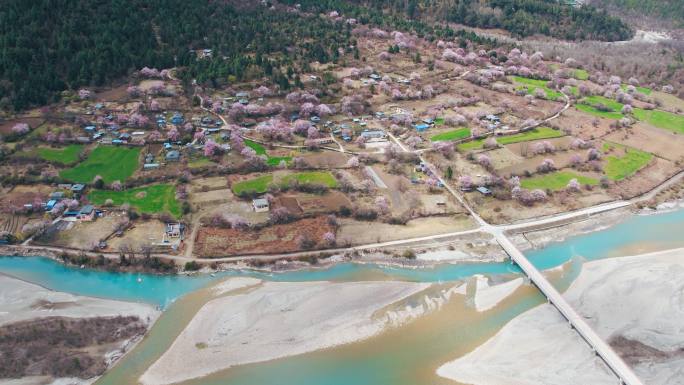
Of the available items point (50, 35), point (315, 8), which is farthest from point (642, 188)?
point (50, 35)

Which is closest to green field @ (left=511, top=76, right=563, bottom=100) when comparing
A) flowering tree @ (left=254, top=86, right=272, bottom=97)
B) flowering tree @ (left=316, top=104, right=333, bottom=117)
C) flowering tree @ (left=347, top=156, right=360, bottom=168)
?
flowering tree @ (left=316, top=104, right=333, bottom=117)

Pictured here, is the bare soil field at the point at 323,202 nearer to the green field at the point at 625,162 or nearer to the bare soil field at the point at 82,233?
the bare soil field at the point at 82,233

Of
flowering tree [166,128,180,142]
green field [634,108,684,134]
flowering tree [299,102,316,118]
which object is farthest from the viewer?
green field [634,108,684,134]

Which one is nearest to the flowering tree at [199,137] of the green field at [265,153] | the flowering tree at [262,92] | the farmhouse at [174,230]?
the green field at [265,153]

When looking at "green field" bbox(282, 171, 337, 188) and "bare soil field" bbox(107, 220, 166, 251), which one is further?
"green field" bbox(282, 171, 337, 188)

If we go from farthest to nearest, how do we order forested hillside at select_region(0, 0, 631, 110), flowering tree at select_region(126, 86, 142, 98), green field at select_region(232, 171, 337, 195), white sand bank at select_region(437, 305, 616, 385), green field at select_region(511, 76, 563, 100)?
green field at select_region(511, 76, 563, 100), forested hillside at select_region(0, 0, 631, 110), flowering tree at select_region(126, 86, 142, 98), green field at select_region(232, 171, 337, 195), white sand bank at select_region(437, 305, 616, 385)

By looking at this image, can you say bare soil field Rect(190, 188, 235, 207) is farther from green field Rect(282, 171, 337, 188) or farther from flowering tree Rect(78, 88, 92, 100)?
flowering tree Rect(78, 88, 92, 100)

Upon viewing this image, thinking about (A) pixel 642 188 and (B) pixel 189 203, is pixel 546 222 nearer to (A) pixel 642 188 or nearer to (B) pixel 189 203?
(A) pixel 642 188
